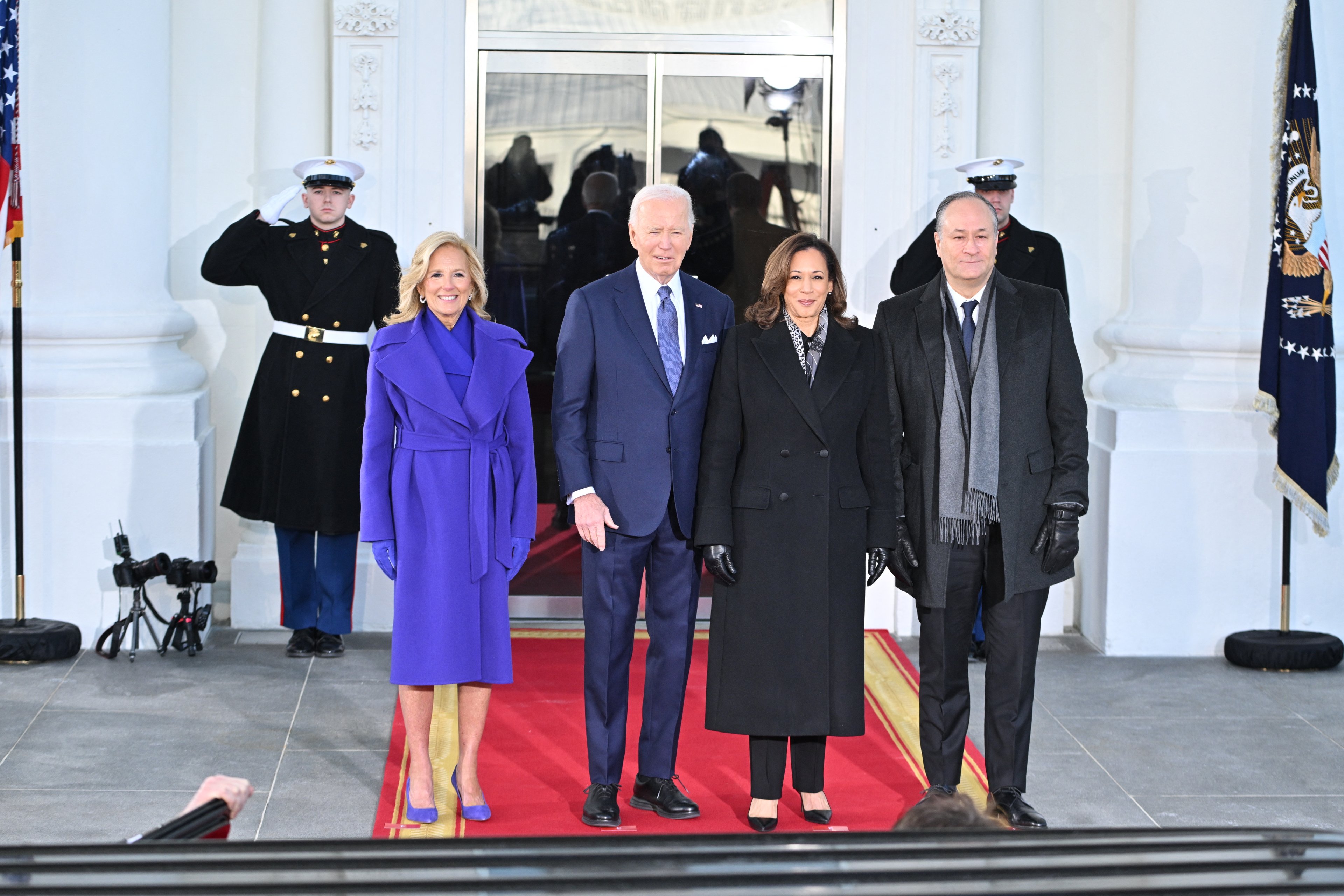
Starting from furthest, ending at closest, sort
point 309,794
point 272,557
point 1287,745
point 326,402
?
point 272,557 → point 326,402 → point 1287,745 → point 309,794

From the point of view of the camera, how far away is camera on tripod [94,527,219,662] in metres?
5.79

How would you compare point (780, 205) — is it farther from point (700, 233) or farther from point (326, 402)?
point (326, 402)

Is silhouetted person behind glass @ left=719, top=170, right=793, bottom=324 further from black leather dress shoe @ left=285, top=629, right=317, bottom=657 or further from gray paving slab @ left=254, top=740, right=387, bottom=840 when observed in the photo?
gray paving slab @ left=254, top=740, right=387, bottom=840

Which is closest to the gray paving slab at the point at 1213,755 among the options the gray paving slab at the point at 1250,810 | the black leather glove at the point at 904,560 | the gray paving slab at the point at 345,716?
the gray paving slab at the point at 1250,810

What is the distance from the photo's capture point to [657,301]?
4117mm

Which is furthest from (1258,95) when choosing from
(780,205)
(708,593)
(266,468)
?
(266,468)

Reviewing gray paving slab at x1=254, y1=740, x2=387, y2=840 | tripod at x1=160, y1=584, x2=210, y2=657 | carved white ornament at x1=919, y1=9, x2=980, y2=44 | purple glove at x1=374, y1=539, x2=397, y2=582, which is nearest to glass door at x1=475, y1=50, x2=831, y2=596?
carved white ornament at x1=919, y1=9, x2=980, y2=44

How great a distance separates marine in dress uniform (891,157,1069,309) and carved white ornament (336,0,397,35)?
2528mm

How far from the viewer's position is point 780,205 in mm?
6922

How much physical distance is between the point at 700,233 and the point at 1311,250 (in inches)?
107

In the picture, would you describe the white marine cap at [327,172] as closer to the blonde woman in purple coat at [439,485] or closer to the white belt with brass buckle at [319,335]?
the white belt with brass buckle at [319,335]

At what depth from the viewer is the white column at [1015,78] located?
6.69 metres

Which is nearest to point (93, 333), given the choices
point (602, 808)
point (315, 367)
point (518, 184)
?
point (315, 367)

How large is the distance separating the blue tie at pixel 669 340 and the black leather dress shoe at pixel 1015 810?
1.48 meters
